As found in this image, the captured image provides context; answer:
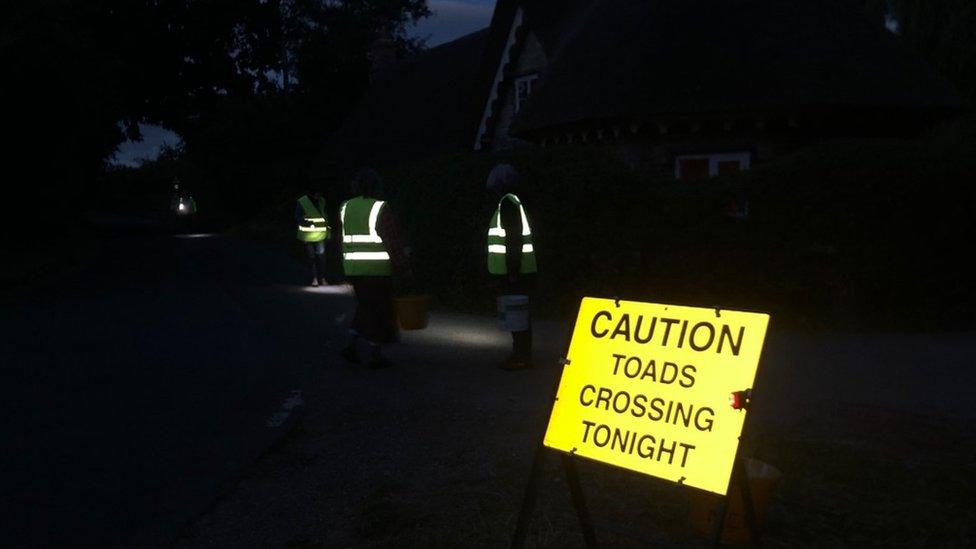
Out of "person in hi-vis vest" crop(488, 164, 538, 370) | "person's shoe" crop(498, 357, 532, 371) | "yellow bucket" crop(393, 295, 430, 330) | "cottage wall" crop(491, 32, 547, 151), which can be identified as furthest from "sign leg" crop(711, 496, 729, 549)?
"cottage wall" crop(491, 32, 547, 151)

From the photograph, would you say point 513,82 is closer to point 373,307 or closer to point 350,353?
point 350,353

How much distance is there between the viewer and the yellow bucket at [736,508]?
435 centimetres

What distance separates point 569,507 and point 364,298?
453 cm

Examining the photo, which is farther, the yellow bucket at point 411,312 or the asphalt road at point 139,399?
the yellow bucket at point 411,312

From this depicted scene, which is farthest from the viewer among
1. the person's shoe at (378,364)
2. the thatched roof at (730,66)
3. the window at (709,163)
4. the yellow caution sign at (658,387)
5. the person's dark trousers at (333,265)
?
the person's dark trousers at (333,265)

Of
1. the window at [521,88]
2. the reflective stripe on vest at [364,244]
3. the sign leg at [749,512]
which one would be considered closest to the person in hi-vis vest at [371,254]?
the reflective stripe on vest at [364,244]

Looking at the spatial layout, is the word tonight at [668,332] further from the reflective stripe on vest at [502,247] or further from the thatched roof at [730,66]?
the thatched roof at [730,66]

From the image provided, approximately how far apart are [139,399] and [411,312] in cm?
443

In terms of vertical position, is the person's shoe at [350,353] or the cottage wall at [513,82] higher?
the cottage wall at [513,82]

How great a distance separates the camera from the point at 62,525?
4.75m

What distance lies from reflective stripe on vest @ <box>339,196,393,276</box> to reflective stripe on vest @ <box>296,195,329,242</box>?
8369 millimetres

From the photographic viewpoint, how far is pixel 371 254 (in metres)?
8.98

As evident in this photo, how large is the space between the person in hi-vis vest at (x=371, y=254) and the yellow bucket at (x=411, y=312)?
8.33 feet

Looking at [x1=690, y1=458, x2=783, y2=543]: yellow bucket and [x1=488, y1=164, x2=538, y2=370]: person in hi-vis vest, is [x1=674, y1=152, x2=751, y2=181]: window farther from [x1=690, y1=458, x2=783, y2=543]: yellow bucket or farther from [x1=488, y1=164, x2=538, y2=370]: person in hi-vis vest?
[x1=690, y1=458, x2=783, y2=543]: yellow bucket
